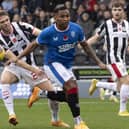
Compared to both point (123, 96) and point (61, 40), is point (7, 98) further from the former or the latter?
point (123, 96)

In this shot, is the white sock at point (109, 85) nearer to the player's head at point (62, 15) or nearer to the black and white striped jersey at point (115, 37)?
the black and white striped jersey at point (115, 37)

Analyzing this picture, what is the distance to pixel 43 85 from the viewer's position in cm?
1205

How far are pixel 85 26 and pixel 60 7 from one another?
10.6 meters

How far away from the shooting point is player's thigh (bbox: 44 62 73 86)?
35.8ft

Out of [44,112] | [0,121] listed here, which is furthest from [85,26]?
[0,121]

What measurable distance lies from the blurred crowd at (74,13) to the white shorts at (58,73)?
905 centimetres

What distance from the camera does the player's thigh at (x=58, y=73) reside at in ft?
35.8

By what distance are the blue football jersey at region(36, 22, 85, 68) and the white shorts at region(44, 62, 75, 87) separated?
0.29ft

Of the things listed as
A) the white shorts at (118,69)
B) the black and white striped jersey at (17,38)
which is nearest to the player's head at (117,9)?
the white shorts at (118,69)

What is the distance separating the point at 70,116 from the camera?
13.6 metres

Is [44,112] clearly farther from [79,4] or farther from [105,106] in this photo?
[79,4]

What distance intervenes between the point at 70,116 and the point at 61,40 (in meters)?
3.02

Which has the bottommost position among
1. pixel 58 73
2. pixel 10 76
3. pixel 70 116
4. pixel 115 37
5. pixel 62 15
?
pixel 70 116

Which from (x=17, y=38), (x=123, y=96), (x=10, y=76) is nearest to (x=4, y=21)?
(x=17, y=38)
